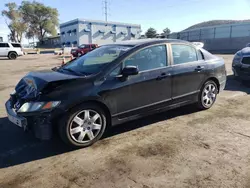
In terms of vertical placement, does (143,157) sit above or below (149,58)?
below

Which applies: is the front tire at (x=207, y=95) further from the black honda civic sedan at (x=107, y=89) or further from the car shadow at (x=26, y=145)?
the car shadow at (x=26, y=145)

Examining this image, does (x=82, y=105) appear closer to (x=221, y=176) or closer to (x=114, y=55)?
(x=114, y=55)

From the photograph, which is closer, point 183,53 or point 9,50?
point 183,53

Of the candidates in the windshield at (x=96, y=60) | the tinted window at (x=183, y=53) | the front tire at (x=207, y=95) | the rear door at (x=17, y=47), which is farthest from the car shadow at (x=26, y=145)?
the rear door at (x=17, y=47)

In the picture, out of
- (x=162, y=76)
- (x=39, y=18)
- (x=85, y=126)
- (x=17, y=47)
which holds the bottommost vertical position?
(x=85, y=126)

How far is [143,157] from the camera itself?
3.35m

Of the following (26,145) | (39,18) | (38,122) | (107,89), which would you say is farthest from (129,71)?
(39,18)

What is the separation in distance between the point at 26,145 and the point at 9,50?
2452 cm

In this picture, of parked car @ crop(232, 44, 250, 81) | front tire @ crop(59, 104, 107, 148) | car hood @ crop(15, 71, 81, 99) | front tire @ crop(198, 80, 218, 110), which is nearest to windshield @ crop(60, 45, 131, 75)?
car hood @ crop(15, 71, 81, 99)

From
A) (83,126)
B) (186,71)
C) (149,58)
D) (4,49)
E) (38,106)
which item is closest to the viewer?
(38,106)

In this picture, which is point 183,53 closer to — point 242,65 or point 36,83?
point 36,83

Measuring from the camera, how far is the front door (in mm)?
3857

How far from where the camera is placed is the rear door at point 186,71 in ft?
15.2

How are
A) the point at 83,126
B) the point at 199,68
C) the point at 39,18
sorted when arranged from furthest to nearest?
1. the point at 39,18
2. the point at 199,68
3. the point at 83,126
